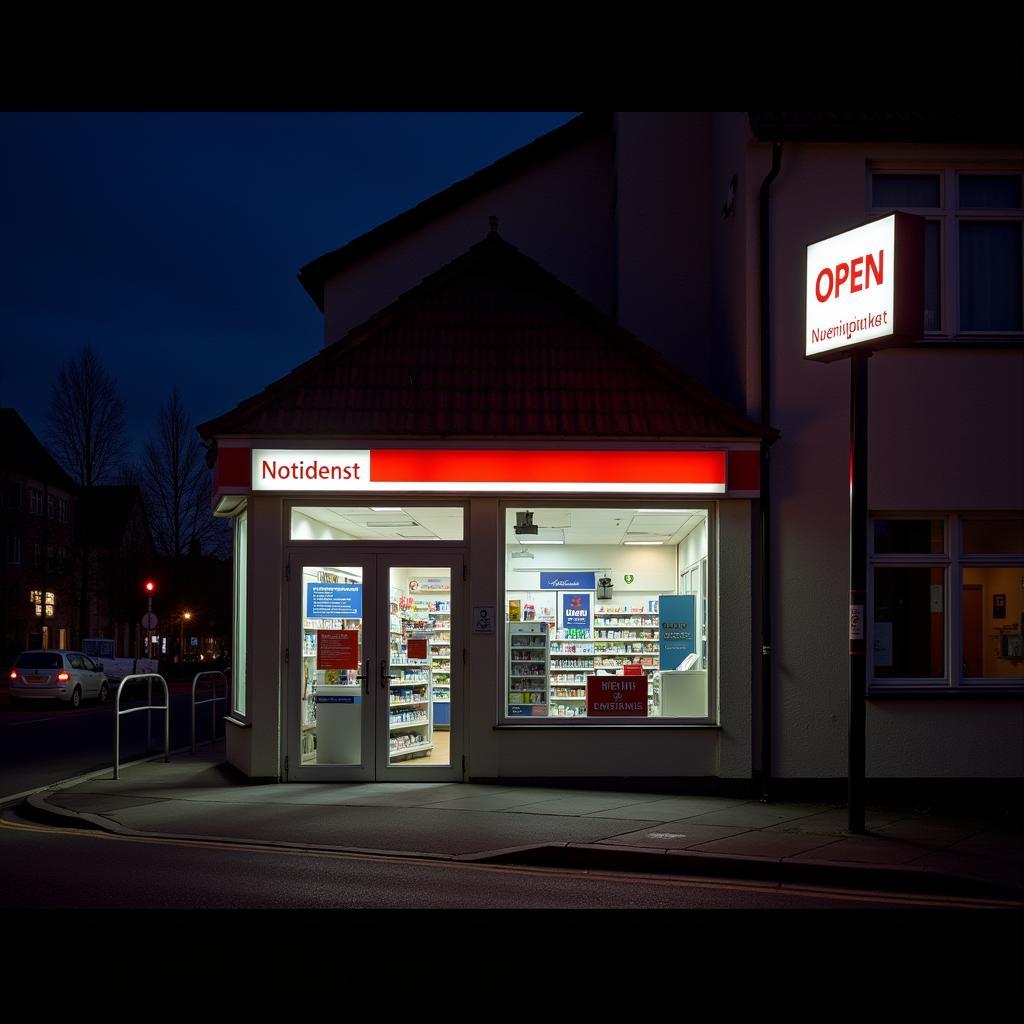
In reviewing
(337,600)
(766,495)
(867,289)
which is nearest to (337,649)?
(337,600)

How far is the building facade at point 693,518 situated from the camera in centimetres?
1370

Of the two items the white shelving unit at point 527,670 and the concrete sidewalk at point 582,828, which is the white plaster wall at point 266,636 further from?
the white shelving unit at point 527,670

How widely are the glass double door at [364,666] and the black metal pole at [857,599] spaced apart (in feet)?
15.2

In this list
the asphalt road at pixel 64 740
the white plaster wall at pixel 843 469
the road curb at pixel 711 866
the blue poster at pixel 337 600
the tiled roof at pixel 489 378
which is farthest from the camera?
the asphalt road at pixel 64 740

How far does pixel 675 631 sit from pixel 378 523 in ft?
12.1

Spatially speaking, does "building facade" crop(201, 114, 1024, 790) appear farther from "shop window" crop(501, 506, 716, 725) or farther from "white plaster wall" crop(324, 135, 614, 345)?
"white plaster wall" crop(324, 135, 614, 345)

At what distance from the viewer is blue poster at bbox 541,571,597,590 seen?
15.9 meters

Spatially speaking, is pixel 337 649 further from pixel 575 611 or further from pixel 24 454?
pixel 24 454

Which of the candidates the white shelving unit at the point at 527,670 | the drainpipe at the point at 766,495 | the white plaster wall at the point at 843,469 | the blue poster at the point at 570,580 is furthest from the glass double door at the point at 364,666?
the white plaster wall at the point at 843,469

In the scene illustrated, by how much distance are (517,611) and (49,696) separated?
2408 centimetres

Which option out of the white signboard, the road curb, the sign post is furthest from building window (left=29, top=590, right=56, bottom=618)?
the sign post

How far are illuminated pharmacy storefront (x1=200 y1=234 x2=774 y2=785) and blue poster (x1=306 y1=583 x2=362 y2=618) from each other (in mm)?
23

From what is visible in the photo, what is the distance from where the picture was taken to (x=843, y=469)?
13.9 metres

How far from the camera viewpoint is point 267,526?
46.1ft
